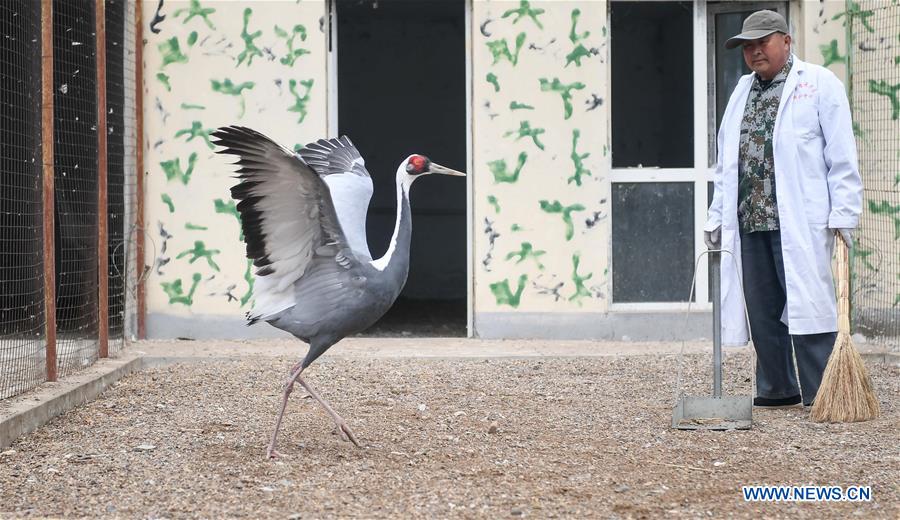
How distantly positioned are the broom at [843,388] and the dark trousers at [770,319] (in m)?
0.36

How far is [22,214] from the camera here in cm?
715

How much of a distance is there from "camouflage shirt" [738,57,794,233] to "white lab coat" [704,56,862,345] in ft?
0.28

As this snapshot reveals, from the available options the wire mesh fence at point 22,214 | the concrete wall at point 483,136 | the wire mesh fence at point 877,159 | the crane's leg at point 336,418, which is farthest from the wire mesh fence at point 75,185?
the wire mesh fence at point 877,159

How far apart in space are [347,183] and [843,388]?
2888 mm

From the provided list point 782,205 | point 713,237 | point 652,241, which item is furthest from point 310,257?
point 652,241

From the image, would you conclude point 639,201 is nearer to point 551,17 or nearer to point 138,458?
point 551,17

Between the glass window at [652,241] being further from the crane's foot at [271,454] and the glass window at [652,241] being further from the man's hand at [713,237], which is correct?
the crane's foot at [271,454]

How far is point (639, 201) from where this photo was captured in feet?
33.8

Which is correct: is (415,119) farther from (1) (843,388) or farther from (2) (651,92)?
(1) (843,388)

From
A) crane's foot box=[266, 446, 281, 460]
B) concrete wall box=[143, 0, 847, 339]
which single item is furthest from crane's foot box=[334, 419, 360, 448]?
concrete wall box=[143, 0, 847, 339]

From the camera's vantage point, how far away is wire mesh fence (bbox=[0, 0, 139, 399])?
285 inches

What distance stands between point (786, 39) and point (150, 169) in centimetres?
557

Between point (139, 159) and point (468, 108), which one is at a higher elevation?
point (468, 108)

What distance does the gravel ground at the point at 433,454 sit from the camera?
4.81 m
